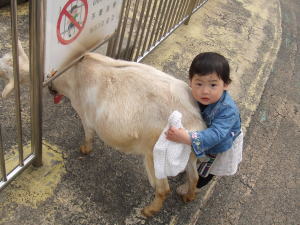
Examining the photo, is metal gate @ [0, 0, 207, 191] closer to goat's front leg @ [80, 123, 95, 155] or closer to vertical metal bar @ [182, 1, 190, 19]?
vertical metal bar @ [182, 1, 190, 19]

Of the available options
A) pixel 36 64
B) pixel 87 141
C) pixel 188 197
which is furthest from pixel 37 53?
pixel 188 197

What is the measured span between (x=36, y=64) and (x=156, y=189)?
50.5 inches

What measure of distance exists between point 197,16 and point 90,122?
12.6ft

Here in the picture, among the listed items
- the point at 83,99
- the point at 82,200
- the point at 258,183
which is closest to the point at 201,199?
the point at 258,183

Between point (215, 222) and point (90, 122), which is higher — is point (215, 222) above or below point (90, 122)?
below

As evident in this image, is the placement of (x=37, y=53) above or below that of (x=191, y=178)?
above

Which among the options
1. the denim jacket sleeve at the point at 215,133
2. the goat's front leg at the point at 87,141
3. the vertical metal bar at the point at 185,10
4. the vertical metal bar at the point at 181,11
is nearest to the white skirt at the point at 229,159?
the denim jacket sleeve at the point at 215,133

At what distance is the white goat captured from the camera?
91.0 inches

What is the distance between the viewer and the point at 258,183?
3391mm

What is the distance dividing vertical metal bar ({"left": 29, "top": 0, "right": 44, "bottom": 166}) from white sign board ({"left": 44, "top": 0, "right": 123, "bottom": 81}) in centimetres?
5

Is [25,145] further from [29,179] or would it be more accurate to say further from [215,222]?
[215,222]

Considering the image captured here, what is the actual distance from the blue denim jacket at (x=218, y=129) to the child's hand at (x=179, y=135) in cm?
3

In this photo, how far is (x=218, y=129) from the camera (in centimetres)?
217

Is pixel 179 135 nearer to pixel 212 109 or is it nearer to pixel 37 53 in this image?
pixel 212 109
